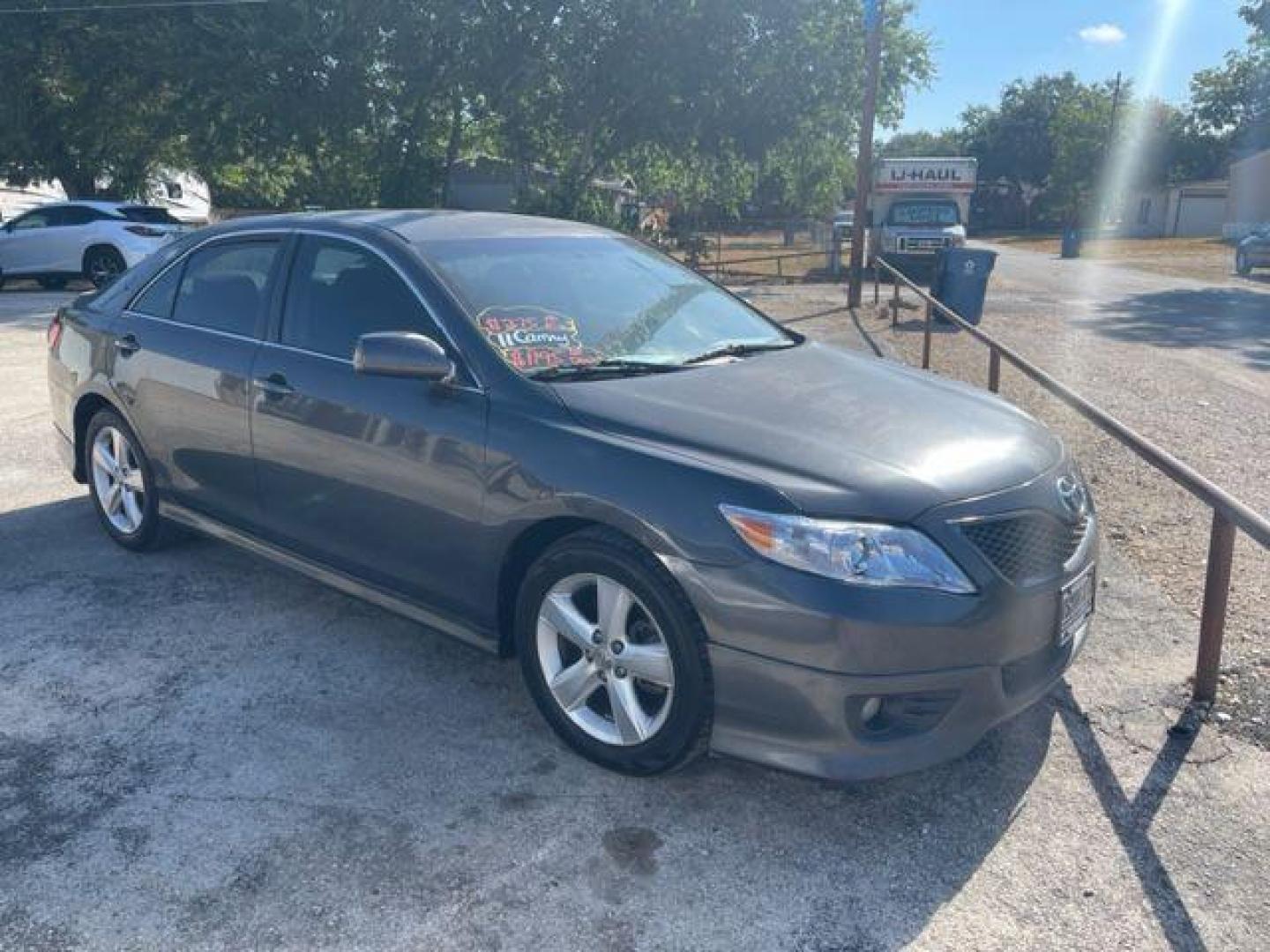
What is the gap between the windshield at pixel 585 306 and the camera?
361 cm

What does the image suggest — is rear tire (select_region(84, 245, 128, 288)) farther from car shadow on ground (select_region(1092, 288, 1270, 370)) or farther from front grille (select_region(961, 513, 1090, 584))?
front grille (select_region(961, 513, 1090, 584))

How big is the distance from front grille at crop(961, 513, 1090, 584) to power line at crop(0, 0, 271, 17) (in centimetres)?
2374

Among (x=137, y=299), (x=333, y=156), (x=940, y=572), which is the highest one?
(x=333, y=156)

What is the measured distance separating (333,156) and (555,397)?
25401 millimetres

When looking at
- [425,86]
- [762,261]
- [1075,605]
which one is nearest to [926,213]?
[762,261]

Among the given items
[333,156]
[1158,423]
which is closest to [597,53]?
[333,156]

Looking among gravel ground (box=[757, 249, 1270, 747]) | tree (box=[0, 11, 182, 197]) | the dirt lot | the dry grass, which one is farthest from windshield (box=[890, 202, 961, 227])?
tree (box=[0, 11, 182, 197])

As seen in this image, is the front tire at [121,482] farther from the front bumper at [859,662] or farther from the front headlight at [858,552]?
the front headlight at [858,552]

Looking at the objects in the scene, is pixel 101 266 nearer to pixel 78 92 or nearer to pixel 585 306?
pixel 78 92

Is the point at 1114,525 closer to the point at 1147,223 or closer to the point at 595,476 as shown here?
the point at 595,476

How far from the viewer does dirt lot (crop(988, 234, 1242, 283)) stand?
2973cm

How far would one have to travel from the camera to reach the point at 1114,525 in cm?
575

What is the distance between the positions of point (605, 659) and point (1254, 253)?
100ft

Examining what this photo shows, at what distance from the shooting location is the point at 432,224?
4.13 m
